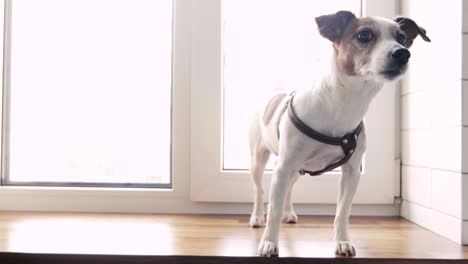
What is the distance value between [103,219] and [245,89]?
0.57 m


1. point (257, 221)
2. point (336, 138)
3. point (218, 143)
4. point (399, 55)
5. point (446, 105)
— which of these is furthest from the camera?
point (218, 143)

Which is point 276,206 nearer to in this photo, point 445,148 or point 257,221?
point 257,221

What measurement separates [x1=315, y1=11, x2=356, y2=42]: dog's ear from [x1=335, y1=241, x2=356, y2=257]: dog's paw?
434 mm

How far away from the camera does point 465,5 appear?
3.55 feet

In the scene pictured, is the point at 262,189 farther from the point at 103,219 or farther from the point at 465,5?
the point at 465,5

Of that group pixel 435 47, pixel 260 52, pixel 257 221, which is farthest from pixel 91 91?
pixel 435 47

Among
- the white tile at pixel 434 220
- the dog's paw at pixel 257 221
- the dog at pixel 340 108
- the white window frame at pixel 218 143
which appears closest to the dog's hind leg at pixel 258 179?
the dog's paw at pixel 257 221

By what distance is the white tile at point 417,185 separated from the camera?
4.18ft

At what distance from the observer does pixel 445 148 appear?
1162 mm

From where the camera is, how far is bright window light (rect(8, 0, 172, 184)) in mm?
1501

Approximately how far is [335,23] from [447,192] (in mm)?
511

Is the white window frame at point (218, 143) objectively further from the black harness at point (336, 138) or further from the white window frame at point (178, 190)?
the black harness at point (336, 138)

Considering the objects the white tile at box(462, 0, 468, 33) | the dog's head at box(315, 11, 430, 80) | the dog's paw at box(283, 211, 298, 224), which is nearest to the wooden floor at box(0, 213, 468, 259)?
the dog's paw at box(283, 211, 298, 224)

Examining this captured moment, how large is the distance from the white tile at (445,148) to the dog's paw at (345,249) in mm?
321
